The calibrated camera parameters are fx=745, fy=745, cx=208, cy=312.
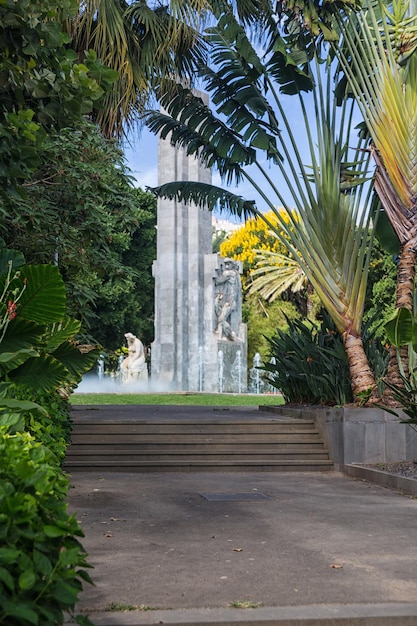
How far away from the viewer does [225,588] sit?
14.7 feet

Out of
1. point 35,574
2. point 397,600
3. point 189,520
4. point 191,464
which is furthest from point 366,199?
point 35,574

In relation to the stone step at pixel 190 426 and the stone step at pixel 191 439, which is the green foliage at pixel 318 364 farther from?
the stone step at pixel 191 439

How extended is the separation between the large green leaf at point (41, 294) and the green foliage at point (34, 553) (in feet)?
13.9

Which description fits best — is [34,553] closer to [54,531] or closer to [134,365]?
[54,531]

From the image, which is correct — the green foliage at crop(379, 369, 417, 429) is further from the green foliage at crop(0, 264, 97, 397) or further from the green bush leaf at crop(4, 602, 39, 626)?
the green bush leaf at crop(4, 602, 39, 626)

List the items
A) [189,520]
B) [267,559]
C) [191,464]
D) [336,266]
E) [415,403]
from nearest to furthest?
[267,559]
[189,520]
[415,403]
[191,464]
[336,266]

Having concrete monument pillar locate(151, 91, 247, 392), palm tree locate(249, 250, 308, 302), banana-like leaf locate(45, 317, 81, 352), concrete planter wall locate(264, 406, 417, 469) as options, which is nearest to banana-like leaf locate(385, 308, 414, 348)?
concrete planter wall locate(264, 406, 417, 469)

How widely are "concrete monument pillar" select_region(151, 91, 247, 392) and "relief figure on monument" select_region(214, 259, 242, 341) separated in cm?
20

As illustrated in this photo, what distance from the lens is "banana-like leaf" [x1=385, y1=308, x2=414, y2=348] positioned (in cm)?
939

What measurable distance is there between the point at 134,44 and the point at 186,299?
74.5ft

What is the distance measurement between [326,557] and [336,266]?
719 centimetres

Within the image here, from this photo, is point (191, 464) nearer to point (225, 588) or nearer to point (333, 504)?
point (333, 504)

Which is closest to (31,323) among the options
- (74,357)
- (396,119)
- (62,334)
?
(62,334)

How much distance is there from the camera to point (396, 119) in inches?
445
